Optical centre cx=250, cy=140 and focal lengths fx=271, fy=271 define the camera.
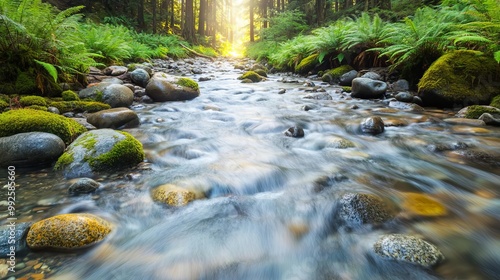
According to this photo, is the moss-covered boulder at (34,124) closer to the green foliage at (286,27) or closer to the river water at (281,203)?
the river water at (281,203)

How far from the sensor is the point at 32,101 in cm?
446

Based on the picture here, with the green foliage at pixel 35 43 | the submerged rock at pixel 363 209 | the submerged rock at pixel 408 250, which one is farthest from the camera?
the green foliage at pixel 35 43

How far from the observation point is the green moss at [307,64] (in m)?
11.7

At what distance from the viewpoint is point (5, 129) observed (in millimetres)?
3027

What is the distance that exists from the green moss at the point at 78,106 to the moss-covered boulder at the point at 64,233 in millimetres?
3591

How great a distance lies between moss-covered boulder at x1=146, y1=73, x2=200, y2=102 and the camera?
6.82 metres

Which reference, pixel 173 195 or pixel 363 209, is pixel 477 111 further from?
pixel 173 195

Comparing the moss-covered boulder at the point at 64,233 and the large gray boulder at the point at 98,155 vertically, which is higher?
the large gray boulder at the point at 98,155

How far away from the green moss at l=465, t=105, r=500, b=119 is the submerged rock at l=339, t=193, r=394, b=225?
364 centimetres

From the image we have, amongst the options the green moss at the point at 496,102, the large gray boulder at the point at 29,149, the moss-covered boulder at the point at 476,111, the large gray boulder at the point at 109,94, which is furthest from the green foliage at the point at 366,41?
the large gray boulder at the point at 29,149

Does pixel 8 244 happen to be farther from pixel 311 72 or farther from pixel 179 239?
pixel 311 72

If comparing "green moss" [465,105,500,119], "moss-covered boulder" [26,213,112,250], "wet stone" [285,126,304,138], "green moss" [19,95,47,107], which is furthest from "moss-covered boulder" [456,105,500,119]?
"green moss" [19,95,47,107]

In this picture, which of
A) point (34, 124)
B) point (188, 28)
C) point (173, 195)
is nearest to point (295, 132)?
point (173, 195)

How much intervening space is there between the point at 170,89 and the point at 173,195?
5013 millimetres
